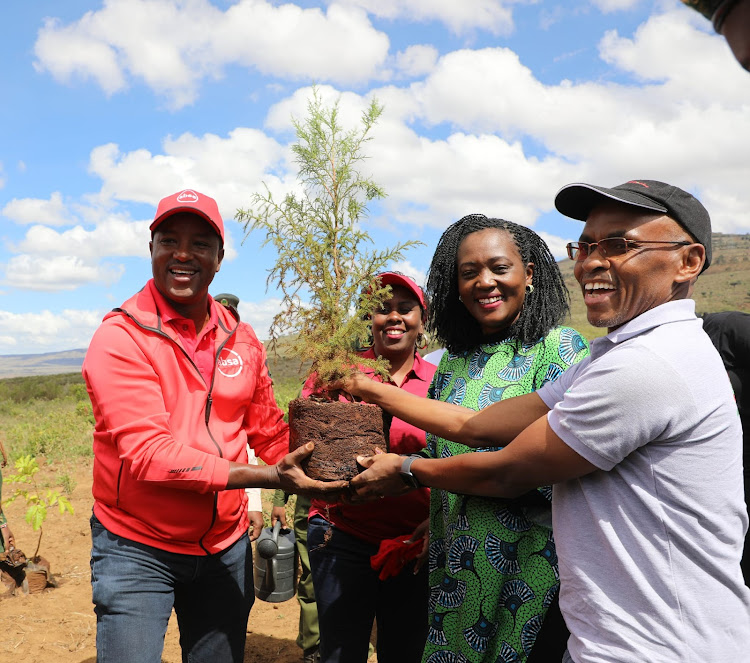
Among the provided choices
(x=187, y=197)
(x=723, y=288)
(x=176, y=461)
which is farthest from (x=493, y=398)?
(x=723, y=288)

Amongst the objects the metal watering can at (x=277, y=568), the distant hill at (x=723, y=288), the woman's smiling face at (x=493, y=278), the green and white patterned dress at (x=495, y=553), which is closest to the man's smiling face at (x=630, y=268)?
the green and white patterned dress at (x=495, y=553)

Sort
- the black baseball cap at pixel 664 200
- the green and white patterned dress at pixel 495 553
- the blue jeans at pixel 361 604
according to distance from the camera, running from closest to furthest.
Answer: the black baseball cap at pixel 664 200 → the green and white patterned dress at pixel 495 553 → the blue jeans at pixel 361 604

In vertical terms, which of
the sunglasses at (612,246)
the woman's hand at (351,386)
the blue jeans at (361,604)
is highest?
the sunglasses at (612,246)

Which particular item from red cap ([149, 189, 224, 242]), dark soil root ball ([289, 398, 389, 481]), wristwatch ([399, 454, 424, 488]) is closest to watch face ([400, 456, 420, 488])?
wristwatch ([399, 454, 424, 488])

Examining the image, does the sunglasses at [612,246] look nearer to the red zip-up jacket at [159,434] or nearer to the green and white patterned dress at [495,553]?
the green and white patterned dress at [495,553]

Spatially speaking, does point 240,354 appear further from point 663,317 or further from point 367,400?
point 663,317

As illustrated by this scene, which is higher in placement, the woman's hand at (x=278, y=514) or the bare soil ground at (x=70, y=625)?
the woman's hand at (x=278, y=514)

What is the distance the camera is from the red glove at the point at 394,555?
3.01 meters

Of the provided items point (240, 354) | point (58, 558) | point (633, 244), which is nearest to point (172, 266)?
point (240, 354)

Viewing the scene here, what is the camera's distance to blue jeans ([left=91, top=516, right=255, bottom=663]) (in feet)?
8.05

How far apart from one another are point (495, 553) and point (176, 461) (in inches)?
52.3

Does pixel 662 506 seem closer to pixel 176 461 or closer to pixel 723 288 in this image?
pixel 176 461

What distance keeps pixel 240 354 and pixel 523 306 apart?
137 cm

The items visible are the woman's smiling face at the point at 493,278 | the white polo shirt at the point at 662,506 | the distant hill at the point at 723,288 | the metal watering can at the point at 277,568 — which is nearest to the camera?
the white polo shirt at the point at 662,506
